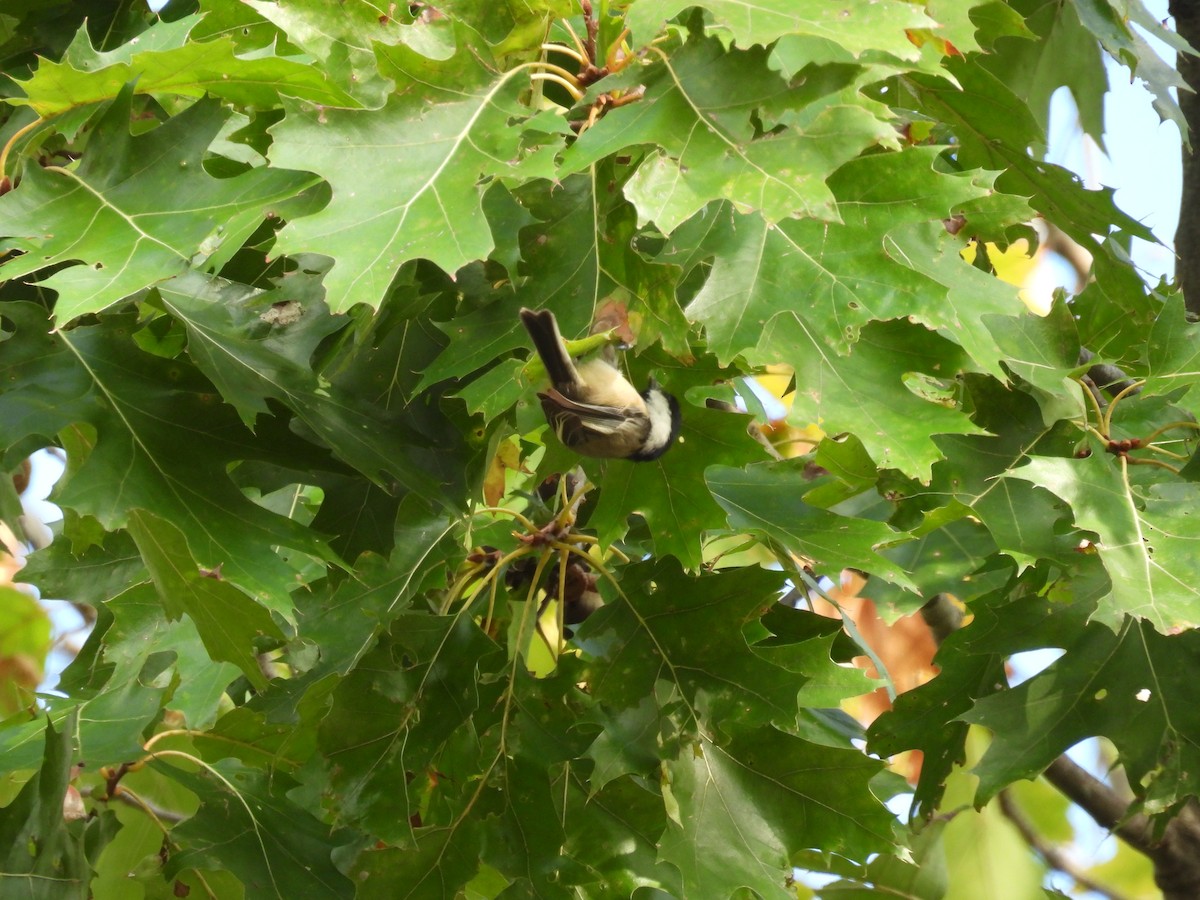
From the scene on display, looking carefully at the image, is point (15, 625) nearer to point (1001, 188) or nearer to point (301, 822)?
point (301, 822)

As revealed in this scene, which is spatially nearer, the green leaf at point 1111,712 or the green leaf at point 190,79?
the green leaf at point 190,79

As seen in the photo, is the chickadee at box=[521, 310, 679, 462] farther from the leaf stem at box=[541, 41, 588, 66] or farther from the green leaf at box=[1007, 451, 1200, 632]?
the green leaf at box=[1007, 451, 1200, 632]

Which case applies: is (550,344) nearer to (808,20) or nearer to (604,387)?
(604,387)

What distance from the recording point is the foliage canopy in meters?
1.39

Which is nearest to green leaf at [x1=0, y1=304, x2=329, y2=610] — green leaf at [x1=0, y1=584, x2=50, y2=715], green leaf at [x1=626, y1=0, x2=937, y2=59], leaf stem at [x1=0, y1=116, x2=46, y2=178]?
leaf stem at [x1=0, y1=116, x2=46, y2=178]

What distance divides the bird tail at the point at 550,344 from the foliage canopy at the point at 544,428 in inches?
2.3

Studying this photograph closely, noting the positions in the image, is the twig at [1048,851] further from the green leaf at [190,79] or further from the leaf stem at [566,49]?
the green leaf at [190,79]

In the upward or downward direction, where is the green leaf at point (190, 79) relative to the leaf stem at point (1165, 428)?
upward

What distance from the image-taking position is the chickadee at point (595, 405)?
1.44m

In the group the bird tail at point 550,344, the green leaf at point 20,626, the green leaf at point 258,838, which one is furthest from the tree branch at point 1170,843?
the green leaf at point 20,626

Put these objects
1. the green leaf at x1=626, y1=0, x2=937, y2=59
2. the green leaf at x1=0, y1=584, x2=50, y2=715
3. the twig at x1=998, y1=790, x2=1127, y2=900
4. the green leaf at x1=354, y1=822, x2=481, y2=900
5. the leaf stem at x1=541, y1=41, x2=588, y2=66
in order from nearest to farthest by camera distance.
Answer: the green leaf at x1=626, y1=0, x2=937, y2=59
the leaf stem at x1=541, y1=41, x2=588, y2=66
the green leaf at x1=354, y1=822, x2=481, y2=900
the twig at x1=998, y1=790, x2=1127, y2=900
the green leaf at x1=0, y1=584, x2=50, y2=715

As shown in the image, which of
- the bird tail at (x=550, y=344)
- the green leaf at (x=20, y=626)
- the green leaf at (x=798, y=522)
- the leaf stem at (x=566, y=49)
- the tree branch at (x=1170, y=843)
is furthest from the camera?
the green leaf at (x=20, y=626)

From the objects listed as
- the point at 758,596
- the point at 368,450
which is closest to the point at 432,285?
the point at 368,450

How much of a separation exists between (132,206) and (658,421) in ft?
2.23
